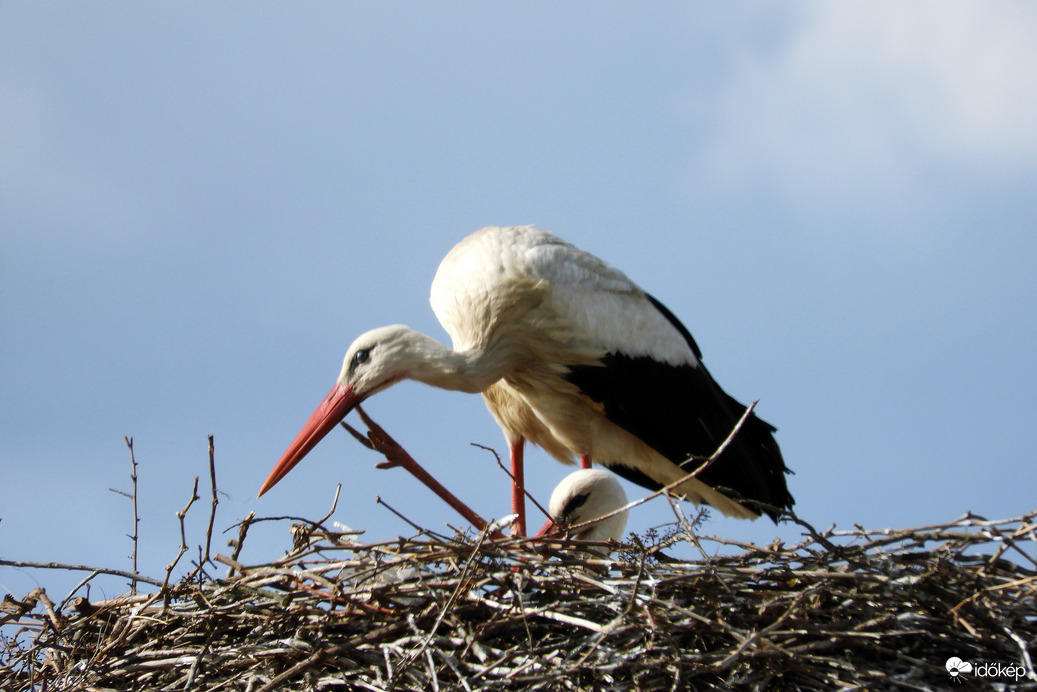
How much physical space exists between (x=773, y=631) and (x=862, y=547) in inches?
11.8

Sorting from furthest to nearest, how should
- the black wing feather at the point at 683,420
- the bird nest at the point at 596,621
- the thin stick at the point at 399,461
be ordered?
the black wing feather at the point at 683,420, the thin stick at the point at 399,461, the bird nest at the point at 596,621

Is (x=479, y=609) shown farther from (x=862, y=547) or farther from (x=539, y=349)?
(x=539, y=349)

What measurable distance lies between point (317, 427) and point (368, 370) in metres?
0.25

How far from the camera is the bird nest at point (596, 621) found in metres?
2.38

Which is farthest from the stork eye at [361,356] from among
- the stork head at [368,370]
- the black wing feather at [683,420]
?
the black wing feather at [683,420]

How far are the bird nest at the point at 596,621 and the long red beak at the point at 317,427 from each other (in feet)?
2.57

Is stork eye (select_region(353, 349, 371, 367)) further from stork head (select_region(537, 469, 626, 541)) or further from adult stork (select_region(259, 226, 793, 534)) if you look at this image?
stork head (select_region(537, 469, 626, 541))

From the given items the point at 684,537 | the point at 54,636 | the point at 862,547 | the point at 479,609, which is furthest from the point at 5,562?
the point at 862,547

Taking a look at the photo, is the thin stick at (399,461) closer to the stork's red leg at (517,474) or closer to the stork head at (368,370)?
the stork head at (368,370)

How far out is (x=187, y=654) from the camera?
2.67 metres

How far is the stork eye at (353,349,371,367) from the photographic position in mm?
3670

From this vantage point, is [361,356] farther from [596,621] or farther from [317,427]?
[596,621]
